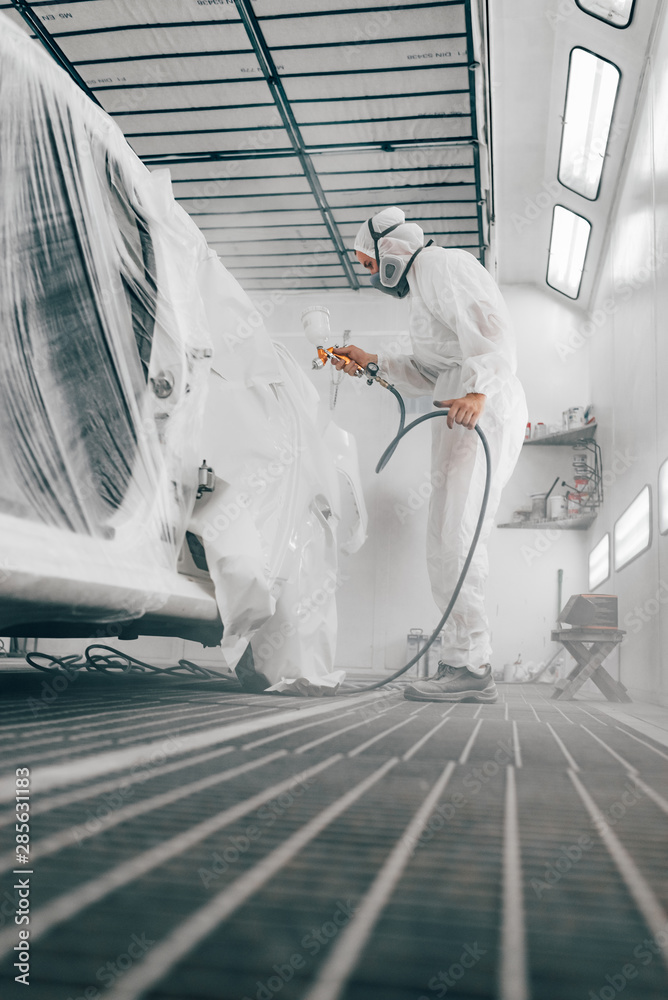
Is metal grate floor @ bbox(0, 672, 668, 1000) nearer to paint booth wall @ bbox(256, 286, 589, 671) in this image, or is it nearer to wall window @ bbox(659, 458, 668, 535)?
wall window @ bbox(659, 458, 668, 535)

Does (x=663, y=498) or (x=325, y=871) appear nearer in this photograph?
(x=325, y=871)

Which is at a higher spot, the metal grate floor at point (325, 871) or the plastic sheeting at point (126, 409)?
the plastic sheeting at point (126, 409)

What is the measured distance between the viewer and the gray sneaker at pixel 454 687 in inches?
92.9

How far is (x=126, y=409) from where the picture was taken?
1.70m

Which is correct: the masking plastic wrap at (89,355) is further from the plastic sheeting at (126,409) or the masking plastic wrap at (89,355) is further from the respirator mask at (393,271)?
the respirator mask at (393,271)

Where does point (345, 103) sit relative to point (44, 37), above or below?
below

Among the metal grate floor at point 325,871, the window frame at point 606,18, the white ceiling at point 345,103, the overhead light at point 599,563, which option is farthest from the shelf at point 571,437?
the metal grate floor at point 325,871

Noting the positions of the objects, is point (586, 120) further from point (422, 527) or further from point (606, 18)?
point (422, 527)

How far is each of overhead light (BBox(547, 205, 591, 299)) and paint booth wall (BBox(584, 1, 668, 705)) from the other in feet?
1.94

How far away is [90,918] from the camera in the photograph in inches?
17.1

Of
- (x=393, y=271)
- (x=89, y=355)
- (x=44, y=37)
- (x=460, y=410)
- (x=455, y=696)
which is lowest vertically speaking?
(x=455, y=696)

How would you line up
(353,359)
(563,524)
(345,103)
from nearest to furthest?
(353,359), (345,103), (563,524)

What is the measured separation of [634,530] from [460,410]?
170cm

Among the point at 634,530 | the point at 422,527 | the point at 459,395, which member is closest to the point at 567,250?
the point at 422,527
